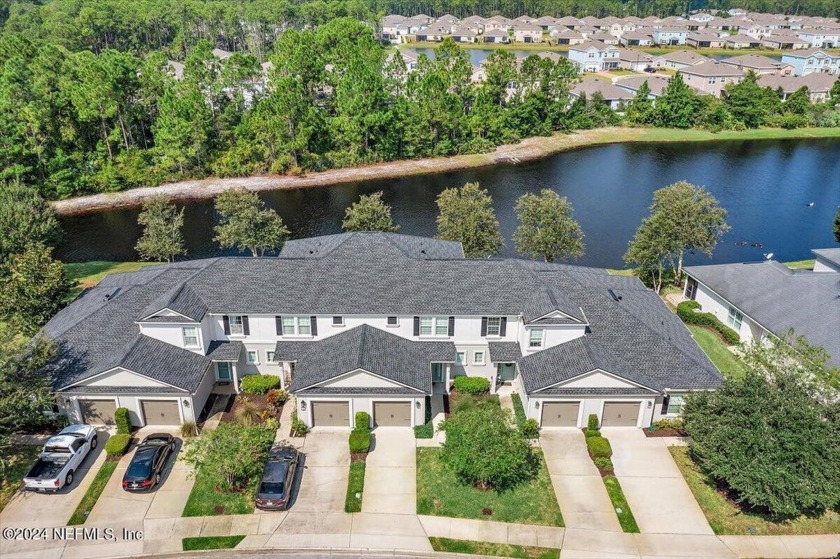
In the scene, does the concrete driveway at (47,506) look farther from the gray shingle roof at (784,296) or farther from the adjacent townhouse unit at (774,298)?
the gray shingle roof at (784,296)

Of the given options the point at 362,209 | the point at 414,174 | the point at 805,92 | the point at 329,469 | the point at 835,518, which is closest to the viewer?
the point at 835,518

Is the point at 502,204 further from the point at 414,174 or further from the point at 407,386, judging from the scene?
the point at 407,386

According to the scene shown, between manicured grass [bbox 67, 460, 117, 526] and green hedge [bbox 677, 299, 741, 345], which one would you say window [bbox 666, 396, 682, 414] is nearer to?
green hedge [bbox 677, 299, 741, 345]

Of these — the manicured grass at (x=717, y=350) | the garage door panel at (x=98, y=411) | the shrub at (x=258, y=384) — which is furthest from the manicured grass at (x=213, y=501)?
the manicured grass at (x=717, y=350)

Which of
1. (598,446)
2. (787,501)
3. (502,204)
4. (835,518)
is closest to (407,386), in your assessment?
(598,446)

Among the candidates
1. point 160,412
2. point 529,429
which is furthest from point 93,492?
point 529,429
